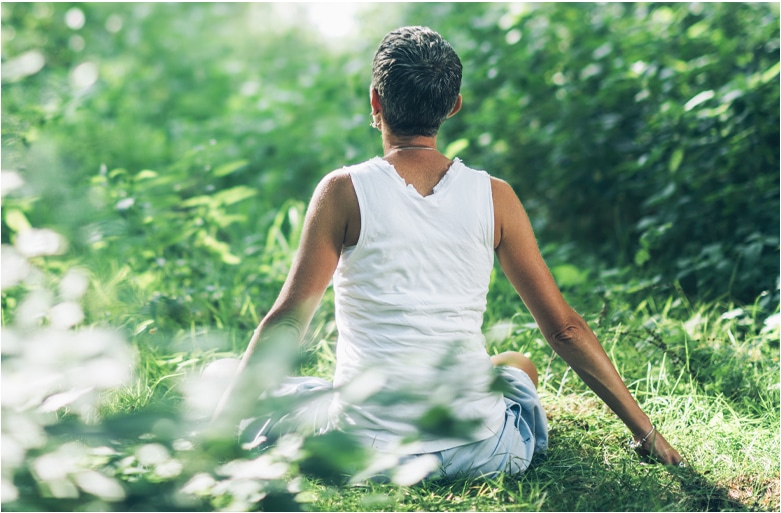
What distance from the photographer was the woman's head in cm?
180

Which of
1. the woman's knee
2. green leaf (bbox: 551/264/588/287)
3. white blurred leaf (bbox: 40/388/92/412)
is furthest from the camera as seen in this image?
green leaf (bbox: 551/264/588/287)

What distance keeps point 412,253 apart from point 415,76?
409 mm

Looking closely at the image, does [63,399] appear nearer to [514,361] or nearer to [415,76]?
[415,76]

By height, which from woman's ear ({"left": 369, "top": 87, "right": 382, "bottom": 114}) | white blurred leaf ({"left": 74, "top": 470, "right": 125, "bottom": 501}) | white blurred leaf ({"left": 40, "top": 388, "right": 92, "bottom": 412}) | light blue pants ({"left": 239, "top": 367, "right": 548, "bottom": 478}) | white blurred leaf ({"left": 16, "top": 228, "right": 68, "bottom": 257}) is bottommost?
light blue pants ({"left": 239, "top": 367, "right": 548, "bottom": 478})

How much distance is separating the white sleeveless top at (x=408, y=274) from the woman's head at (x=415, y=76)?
0.14 metres

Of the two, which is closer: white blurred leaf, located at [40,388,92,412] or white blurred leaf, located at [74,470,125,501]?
white blurred leaf, located at [74,470,125,501]

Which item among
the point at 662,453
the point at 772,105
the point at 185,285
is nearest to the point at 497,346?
the point at 662,453

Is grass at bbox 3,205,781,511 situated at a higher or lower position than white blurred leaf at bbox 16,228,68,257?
lower

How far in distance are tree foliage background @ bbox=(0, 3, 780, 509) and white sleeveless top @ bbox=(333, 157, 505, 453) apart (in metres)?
0.45

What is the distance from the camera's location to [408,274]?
1854 millimetres

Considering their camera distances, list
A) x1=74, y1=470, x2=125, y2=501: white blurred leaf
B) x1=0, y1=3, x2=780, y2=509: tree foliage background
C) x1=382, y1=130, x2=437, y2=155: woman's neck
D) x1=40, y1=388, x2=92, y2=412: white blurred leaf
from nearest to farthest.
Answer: x1=74, y1=470, x2=125, y2=501: white blurred leaf
x1=40, y1=388, x2=92, y2=412: white blurred leaf
x1=382, y1=130, x2=437, y2=155: woman's neck
x1=0, y1=3, x2=780, y2=509: tree foliage background

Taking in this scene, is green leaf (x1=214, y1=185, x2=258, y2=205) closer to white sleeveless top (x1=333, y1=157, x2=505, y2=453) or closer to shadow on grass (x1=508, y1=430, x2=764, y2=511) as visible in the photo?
white sleeveless top (x1=333, y1=157, x2=505, y2=453)

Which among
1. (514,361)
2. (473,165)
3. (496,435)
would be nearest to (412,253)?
(496,435)

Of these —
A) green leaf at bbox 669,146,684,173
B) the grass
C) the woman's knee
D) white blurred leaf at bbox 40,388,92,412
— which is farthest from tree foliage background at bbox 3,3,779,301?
the woman's knee
